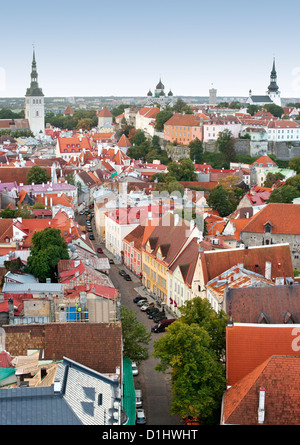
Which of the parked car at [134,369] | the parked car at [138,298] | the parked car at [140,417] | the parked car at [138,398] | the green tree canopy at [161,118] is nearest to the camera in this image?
the parked car at [140,417]

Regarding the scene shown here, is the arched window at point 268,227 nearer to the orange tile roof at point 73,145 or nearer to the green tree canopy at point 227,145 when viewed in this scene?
the green tree canopy at point 227,145

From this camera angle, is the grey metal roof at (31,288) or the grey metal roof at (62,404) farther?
the grey metal roof at (31,288)

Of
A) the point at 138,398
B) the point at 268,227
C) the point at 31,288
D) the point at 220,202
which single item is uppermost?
the point at 268,227

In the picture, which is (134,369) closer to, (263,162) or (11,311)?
(11,311)

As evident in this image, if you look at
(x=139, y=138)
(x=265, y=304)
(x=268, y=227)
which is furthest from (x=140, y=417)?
Result: (x=139, y=138)

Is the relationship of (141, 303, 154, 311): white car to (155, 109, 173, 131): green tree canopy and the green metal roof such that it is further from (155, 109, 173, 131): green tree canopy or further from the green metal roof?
(155, 109, 173, 131): green tree canopy

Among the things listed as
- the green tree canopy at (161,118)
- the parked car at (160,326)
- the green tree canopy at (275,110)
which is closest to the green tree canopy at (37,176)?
the green tree canopy at (161,118)
